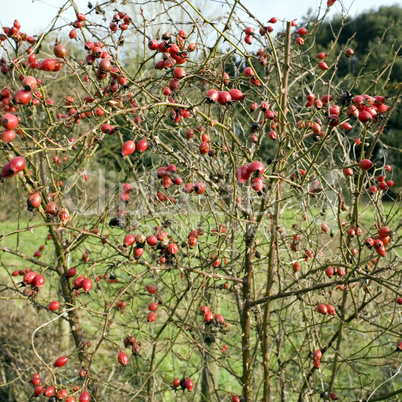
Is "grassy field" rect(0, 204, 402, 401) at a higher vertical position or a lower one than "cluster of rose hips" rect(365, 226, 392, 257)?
lower

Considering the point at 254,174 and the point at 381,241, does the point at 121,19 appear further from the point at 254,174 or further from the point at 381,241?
the point at 381,241

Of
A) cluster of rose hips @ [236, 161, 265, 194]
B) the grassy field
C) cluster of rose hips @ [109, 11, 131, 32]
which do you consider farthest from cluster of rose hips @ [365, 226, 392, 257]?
cluster of rose hips @ [109, 11, 131, 32]

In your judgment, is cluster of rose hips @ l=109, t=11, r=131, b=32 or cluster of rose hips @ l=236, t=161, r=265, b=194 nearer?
cluster of rose hips @ l=236, t=161, r=265, b=194

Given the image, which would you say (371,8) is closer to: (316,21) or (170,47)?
(316,21)

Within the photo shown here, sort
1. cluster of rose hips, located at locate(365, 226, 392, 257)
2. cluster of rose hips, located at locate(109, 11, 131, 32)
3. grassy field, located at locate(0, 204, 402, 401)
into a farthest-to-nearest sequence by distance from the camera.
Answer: grassy field, located at locate(0, 204, 402, 401), cluster of rose hips, located at locate(109, 11, 131, 32), cluster of rose hips, located at locate(365, 226, 392, 257)

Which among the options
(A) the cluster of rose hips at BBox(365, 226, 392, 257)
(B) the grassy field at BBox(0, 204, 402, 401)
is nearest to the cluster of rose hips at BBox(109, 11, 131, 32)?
(B) the grassy field at BBox(0, 204, 402, 401)

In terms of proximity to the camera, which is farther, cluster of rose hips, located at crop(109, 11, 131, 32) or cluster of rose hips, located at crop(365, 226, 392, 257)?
cluster of rose hips, located at crop(109, 11, 131, 32)

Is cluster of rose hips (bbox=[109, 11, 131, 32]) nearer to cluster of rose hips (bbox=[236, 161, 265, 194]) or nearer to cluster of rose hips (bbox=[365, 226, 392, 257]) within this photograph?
cluster of rose hips (bbox=[236, 161, 265, 194])

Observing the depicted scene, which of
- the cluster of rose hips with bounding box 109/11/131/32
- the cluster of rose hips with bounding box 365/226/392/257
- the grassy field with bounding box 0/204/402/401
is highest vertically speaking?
the cluster of rose hips with bounding box 109/11/131/32

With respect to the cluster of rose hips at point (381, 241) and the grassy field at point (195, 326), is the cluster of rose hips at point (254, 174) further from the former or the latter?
the grassy field at point (195, 326)

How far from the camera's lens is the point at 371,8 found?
17672mm

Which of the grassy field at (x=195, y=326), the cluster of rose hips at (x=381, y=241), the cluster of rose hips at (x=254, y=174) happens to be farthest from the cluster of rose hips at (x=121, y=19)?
the cluster of rose hips at (x=381, y=241)

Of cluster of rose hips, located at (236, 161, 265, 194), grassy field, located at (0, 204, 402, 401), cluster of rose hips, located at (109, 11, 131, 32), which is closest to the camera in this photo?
cluster of rose hips, located at (236, 161, 265, 194)

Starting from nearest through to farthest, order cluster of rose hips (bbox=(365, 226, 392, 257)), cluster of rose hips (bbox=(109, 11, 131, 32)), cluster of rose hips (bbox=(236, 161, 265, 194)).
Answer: cluster of rose hips (bbox=(236, 161, 265, 194)), cluster of rose hips (bbox=(365, 226, 392, 257)), cluster of rose hips (bbox=(109, 11, 131, 32))
